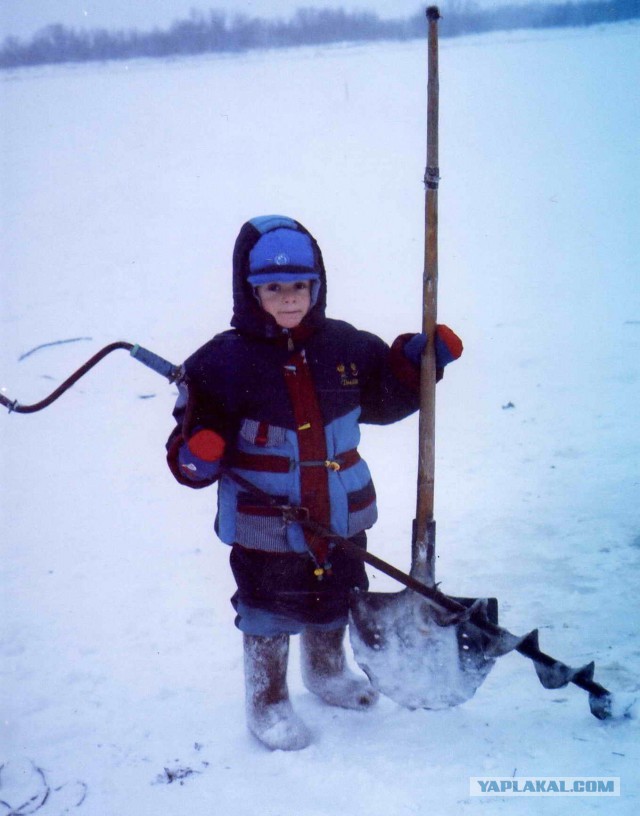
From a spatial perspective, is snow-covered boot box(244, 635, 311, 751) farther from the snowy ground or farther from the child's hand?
the child's hand

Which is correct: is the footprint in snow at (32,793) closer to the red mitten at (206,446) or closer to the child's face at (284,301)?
A: the red mitten at (206,446)

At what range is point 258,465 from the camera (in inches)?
92.3

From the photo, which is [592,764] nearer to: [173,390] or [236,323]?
[236,323]

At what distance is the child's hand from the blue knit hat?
0.40m

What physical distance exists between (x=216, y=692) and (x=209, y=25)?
15.5 meters

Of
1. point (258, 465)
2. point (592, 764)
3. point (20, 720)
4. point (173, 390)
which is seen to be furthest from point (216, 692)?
point (173, 390)

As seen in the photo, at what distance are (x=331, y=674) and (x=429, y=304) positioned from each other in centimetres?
142

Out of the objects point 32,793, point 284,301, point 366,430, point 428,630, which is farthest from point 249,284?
point 366,430

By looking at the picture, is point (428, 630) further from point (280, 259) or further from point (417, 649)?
point (280, 259)

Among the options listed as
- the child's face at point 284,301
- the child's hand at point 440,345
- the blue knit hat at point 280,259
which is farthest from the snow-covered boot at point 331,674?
the blue knit hat at point 280,259

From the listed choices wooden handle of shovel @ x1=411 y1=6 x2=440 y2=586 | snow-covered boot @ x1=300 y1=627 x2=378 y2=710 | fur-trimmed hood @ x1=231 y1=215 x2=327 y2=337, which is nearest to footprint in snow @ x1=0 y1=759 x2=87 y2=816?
snow-covered boot @ x1=300 y1=627 x2=378 y2=710

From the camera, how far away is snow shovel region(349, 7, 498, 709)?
2408 millimetres

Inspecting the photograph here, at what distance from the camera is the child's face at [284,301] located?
2.33 m

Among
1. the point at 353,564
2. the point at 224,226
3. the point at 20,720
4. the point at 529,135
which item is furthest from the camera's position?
the point at 529,135
